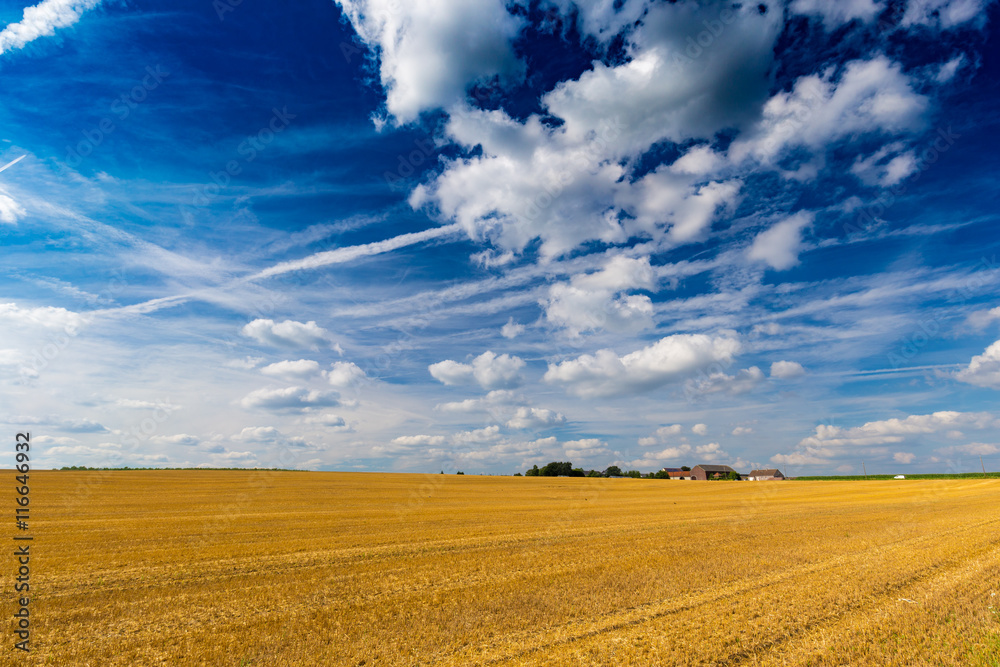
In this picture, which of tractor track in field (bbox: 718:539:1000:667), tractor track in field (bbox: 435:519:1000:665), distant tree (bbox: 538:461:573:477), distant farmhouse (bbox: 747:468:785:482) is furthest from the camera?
distant farmhouse (bbox: 747:468:785:482)

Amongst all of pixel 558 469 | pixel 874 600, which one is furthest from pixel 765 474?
pixel 874 600

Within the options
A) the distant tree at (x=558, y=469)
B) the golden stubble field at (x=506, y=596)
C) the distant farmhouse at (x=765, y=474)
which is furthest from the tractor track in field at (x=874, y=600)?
the distant farmhouse at (x=765, y=474)

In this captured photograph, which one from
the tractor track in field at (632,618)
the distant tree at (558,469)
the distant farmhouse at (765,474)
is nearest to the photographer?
the tractor track in field at (632,618)

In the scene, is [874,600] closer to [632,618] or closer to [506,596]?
[632,618]

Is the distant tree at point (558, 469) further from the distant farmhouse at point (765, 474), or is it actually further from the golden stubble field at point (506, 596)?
the golden stubble field at point (506, 596)

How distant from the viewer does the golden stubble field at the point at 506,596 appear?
8.88m

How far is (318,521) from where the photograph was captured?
89.0 feet

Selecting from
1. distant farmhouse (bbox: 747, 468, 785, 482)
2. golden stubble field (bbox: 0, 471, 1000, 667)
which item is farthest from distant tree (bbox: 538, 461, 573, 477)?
golden stubble field (bbox: 0, 471, 1000, 667)

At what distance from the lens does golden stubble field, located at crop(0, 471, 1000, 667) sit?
350 inches

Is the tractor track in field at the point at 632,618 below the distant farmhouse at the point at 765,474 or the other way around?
below

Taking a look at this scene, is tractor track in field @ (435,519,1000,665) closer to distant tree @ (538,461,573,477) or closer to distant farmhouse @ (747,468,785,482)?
distant tree @ (538,461,573,477)

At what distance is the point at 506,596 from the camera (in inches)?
485

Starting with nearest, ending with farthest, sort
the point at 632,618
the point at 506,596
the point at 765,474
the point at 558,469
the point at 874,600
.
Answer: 1. the point at 632,618
2. the point at 874,600
3. the point at 506,596
4. the point at 558,469
5. the point at 765,474

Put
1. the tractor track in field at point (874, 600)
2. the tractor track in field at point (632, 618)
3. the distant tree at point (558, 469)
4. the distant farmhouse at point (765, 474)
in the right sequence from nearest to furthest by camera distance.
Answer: the tractor track in field at point (632, 618), the tractor track in field at point (874, 600), the distant tree at point (558, 469), the distant farmhouse at point (765, 474)
